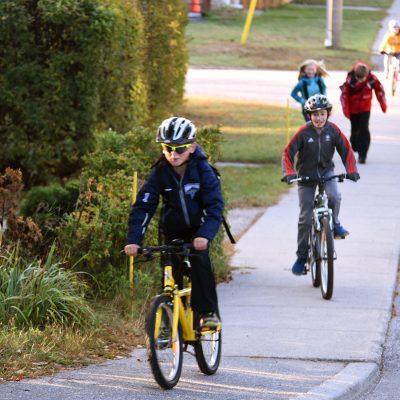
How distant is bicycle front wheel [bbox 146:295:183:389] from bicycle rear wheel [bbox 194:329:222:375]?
0.88ft

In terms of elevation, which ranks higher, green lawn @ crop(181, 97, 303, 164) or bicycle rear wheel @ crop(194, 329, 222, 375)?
bicycle rear wheel @ crop(194, 329, 222, 375)

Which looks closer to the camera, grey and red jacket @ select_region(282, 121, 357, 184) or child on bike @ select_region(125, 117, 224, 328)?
child on bike @ select_region(125, 117, 224, 328)

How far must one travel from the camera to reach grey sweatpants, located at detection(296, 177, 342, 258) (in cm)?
1120

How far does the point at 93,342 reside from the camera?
28.2 feet

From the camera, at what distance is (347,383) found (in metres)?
7.73

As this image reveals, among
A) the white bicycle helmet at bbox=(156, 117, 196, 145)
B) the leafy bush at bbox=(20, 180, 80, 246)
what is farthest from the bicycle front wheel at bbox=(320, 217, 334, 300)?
the white bicycle helmet at bbox=(156, 117, 196, 145)

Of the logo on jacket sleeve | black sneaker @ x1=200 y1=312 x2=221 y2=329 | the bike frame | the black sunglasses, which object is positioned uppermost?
the black sunglasses

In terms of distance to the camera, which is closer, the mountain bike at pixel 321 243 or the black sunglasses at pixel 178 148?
the black sunglasses at pixel 178 148

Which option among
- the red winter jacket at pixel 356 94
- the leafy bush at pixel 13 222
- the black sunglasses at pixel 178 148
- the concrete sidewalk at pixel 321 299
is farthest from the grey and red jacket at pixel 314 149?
the red winter jacket at pixel 356 94

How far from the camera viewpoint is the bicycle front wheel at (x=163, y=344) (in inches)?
285

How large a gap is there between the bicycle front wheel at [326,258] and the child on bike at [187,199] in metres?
2.89

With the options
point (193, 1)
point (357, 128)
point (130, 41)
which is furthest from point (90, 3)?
point (193, 1)

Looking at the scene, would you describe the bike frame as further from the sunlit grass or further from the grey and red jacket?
the sunlit grass

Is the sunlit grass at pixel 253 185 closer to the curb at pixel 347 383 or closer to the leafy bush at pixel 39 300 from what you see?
Answer: the leafy bush at pixel 39 300
